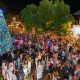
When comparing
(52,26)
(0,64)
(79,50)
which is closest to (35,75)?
(0,64)

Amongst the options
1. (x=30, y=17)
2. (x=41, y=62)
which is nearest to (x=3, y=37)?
(x=41, y=62)

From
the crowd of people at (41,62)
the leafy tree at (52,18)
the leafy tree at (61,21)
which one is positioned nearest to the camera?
the crowd of people at (41,62)

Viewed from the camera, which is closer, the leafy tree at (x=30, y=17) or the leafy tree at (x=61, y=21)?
the leafy tree at (x=61, y=21)

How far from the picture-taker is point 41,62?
2016 cm

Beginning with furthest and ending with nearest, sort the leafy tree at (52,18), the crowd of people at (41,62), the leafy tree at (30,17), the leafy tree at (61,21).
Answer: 1. the leafy tree at (30,17)
2. the leafy tree at (52,18)
3. the leafy tree at (61,21)
4. the crowd of people at (41,62)

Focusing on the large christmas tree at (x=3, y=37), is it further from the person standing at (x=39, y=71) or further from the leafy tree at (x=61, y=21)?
the leafy tree at (x=61, y=21)

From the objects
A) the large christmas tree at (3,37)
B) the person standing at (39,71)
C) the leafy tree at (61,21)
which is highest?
the leafy tree at (61,21)

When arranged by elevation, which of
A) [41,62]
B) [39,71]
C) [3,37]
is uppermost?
[3,37]

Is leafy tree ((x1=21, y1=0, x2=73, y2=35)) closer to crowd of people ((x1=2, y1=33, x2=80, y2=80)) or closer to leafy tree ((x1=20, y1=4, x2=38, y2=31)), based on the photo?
leafy tree ((x1=20, y1=4, x2=38, y2=31))

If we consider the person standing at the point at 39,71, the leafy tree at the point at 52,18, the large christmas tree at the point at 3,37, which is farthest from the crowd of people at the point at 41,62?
the leafy tree at the point at 52,18

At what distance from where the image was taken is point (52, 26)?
3588 centimetres

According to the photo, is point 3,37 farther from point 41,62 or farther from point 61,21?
point 61,21

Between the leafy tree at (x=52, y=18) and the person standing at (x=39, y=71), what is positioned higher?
the leafy tree at (x=52, y=18)

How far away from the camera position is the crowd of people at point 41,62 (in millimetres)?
18656
